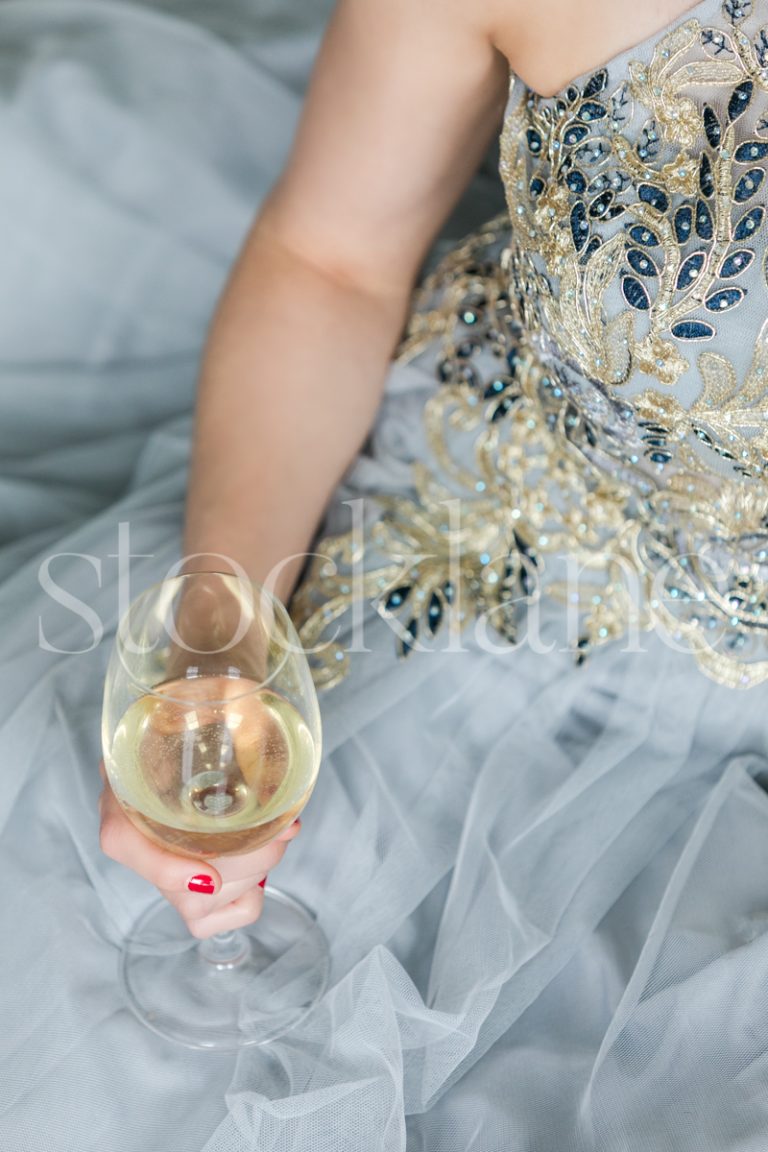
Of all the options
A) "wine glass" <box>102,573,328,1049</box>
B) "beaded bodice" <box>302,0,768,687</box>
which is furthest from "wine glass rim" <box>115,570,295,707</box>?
"beaded bodice" <box>302,0,768,687</box>

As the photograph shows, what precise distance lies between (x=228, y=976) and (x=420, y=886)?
14 cm

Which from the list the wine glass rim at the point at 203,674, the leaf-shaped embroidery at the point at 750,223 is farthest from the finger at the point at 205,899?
the leaf-shaped embroidery at the point at 750,223

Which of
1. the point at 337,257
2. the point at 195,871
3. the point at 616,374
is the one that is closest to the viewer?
the point at 195,871

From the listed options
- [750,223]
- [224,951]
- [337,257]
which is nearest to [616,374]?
[750,223]

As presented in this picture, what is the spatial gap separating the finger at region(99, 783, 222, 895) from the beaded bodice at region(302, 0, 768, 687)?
0.90 feet

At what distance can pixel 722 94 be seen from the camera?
0.70 metres

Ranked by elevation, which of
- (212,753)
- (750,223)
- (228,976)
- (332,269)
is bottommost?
(228,976)

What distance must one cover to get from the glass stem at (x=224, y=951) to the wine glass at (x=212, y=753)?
0.02m

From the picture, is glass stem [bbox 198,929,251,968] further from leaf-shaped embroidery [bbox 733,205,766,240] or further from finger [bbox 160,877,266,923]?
leaf-shaped embroidery [bbox 733,205,766,240]

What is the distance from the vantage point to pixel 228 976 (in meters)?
0.80

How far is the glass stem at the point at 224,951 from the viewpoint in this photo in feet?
2.65

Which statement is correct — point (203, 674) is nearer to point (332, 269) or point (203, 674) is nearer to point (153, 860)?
point (153, 860)

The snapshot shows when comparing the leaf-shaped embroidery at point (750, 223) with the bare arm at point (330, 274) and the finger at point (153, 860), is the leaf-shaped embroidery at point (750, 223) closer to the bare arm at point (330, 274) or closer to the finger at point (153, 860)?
the bare arm at point (330, 274)

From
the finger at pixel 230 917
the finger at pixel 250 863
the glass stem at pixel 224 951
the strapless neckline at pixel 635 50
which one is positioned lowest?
the glass stem at pixel 224 951
